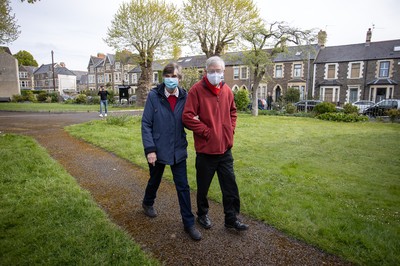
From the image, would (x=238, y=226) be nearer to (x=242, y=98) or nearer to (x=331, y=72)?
(x=242, y=98)

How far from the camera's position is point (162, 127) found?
3.22m

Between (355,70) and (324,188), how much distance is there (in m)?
34.9

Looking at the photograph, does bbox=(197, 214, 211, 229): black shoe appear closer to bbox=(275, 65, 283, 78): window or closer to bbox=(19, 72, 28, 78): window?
bbox=(275, 65, 283, 78): window

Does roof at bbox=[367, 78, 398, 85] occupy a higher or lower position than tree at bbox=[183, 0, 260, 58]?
lower

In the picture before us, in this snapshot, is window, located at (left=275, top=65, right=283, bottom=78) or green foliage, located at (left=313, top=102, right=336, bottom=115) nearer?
green foliage, located at (left=313, top=102, right=336, bottom=115)

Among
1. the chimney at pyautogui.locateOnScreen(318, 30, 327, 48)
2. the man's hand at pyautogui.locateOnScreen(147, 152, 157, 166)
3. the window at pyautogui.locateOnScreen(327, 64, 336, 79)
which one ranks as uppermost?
the chimney at pyautogui.locateOnScreen(318, 30, 327, 48)

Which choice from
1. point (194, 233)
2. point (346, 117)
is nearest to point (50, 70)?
Answer: point (346, 117)

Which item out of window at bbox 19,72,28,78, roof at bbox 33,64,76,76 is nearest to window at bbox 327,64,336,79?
roof at bbox 33,64,76,76

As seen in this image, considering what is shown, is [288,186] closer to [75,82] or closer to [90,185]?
[90,185]

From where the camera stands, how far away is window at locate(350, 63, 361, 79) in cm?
3294

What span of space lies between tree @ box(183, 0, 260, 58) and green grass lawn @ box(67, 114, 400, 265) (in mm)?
15584

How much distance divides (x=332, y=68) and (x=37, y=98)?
143 feet

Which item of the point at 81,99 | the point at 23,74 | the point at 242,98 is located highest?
the point at 23,74

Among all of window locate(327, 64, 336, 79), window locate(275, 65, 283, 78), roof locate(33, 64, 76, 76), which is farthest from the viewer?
roof locate(33, 64, 76, 76)
